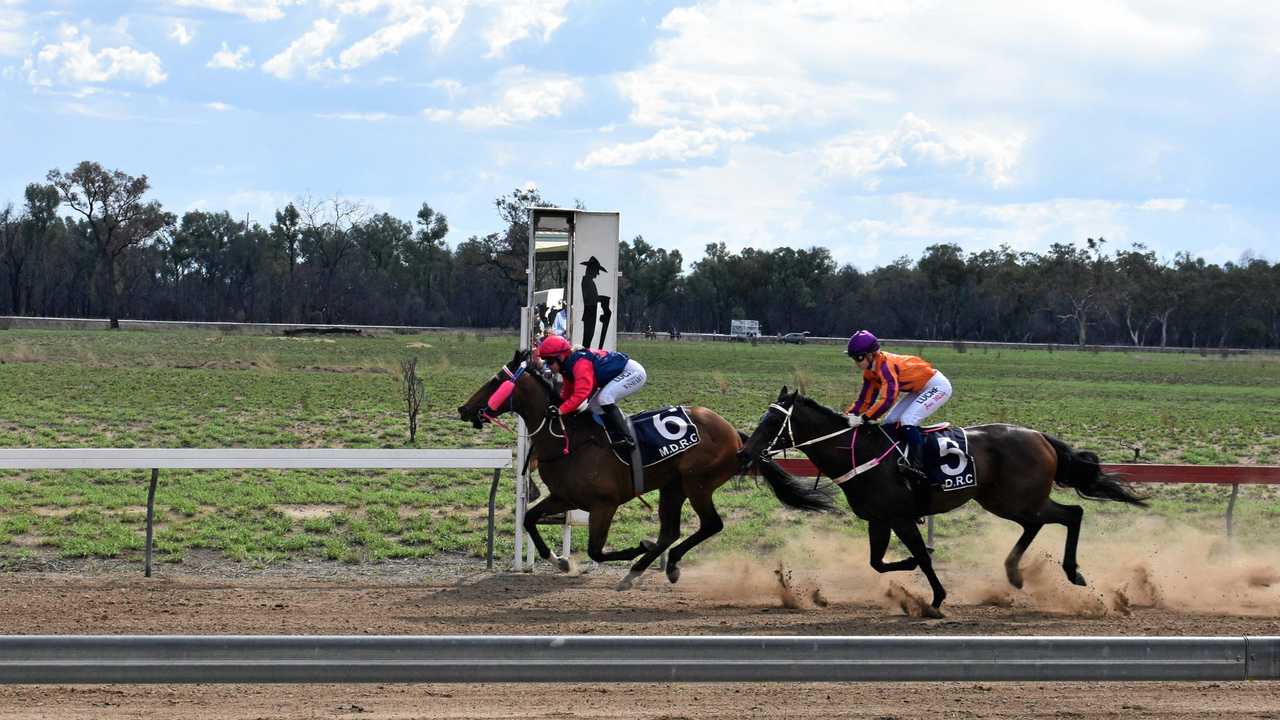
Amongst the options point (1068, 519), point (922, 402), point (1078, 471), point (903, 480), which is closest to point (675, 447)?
point (903, 480)

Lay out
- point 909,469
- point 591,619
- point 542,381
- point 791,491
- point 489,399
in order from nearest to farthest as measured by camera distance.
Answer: point 591,619 < point 909,469 < point 489,399 < point 542,381 < point 791,491

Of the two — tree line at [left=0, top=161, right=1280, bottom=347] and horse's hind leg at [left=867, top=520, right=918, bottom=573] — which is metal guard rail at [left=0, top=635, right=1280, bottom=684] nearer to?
horse's hind leg at [left=867, top=520, right=918, bottom=573]

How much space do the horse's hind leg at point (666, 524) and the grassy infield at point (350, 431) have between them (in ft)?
A: 6.66

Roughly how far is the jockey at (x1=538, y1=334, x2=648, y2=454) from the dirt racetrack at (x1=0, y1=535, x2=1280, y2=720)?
1238mm

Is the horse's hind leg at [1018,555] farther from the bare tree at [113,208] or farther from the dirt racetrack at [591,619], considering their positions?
the bare tree at [113,208]

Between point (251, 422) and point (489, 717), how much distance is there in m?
15.3

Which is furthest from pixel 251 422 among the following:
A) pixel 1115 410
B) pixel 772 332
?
pixel 772 332

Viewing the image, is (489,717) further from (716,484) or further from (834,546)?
(834,546)

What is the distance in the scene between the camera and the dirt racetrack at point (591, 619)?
6.08m

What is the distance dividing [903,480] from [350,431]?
38.3ft

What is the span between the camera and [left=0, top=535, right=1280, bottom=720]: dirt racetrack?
6082 millimetres

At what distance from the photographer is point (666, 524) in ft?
33.4

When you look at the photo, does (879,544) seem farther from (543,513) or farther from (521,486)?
(521,486)

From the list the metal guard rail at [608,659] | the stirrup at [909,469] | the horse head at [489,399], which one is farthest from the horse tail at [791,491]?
the metal guard rail at [608,659]
